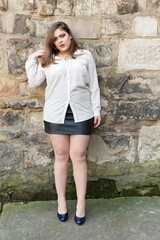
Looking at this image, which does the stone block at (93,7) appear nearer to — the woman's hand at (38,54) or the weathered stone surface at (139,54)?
the weathered stone surface at (139,54)

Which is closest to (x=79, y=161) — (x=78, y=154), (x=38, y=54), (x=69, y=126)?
(x=78, y=154)

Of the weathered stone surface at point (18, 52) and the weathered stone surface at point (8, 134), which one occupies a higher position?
the weathered stone surface at point (18, 52)

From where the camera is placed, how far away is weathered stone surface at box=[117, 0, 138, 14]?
249cm

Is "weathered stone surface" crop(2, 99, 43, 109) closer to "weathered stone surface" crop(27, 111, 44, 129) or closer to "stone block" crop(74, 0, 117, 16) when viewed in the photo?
"weathered stone surface" crop(27, 111, 44, 129)

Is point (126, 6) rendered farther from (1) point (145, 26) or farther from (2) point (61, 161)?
(2) point (61, 161)

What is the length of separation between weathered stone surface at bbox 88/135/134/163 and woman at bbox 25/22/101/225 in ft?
1.10

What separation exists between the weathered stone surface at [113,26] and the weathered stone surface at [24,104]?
93cm

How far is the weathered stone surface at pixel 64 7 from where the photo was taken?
8.09ft

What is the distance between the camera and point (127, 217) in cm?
246

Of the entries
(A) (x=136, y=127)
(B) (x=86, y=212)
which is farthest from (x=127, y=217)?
(A) (x=136, y=127)

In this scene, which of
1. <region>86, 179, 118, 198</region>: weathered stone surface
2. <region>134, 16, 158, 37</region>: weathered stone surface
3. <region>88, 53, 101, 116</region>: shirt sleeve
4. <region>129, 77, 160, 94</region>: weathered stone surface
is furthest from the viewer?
<region>86, 179, 118, 198</region>: weathered stone surface

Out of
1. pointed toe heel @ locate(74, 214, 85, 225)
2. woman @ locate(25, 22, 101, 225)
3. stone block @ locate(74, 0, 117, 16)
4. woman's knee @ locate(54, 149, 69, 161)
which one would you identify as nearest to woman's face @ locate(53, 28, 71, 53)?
woman @ locate(25, 22, 101, 225)

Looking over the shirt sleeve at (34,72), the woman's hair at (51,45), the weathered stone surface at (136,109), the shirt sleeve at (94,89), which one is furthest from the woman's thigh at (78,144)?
the woman's hair at (51,45)

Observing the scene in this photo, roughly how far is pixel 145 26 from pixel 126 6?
0.27m
